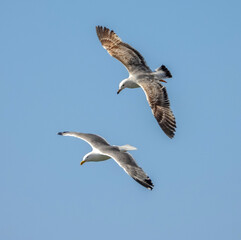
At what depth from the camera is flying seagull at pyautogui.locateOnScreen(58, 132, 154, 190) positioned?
68.8ft

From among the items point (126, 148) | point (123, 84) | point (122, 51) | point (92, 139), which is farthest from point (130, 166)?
point (122, 51)

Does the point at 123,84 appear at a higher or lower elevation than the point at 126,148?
higher

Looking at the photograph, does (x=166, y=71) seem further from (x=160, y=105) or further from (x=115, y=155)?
(x=115, y=155)

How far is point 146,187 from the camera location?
20.5 metres

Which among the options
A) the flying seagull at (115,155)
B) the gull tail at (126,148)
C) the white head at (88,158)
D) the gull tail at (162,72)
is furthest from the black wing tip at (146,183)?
the gull tail at (162,72)

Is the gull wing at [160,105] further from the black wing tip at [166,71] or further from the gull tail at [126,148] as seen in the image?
the gull tail at [126,148]

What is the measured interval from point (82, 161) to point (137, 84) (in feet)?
14.7

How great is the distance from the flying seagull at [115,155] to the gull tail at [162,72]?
12.8 feet

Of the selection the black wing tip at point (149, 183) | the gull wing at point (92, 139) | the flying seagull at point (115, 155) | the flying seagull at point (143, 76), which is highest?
the flying seagull at point (143, 76)

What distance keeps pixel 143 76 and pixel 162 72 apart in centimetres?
83

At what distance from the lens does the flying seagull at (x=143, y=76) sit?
83.2 feet

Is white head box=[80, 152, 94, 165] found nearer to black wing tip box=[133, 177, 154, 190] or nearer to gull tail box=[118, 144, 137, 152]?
gull tail box=[118, 144, 137, 152]

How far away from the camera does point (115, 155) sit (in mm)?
22406

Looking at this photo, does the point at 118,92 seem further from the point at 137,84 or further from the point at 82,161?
the point at 82,161
